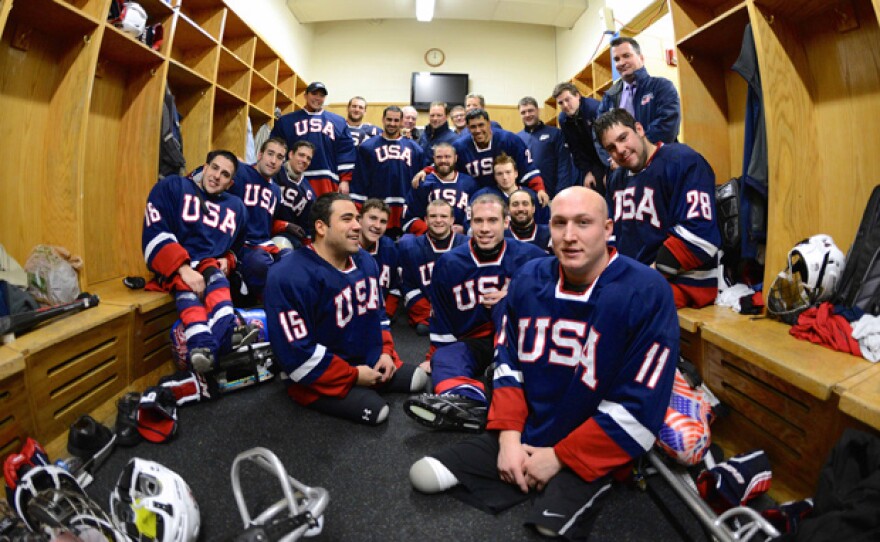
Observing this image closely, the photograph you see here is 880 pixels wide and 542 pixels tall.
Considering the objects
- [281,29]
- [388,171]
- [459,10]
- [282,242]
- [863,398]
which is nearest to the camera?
[863,398]

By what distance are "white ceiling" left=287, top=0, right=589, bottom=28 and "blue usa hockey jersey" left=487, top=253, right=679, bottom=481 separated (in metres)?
6.32

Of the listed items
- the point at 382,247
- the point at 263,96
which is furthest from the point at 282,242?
the point at 263,96

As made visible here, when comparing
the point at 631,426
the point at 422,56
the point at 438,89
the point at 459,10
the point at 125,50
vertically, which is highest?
the point at 459,10

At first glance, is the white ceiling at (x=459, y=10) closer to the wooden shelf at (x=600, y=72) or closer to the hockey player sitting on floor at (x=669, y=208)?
the wooden shelf at (x=600, y=72)

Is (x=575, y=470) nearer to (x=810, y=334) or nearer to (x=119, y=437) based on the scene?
(x=810, y=334)

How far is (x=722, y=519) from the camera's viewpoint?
941mm

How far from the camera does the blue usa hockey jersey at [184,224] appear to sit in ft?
6.98

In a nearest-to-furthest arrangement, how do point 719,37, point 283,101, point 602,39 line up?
point 719,37 → point 602,39 → point 283,101

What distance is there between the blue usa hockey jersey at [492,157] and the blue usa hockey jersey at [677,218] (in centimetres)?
147

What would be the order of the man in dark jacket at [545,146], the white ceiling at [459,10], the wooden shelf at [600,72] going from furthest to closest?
the white ceiling at [459,10] < the wooden shelf at [600,72] < the man in dark jacket at [545,146]

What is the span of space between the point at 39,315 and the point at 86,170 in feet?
4.14

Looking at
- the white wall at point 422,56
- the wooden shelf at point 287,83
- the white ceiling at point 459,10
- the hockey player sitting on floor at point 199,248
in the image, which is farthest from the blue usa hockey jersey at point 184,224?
the white wall at point 422,56

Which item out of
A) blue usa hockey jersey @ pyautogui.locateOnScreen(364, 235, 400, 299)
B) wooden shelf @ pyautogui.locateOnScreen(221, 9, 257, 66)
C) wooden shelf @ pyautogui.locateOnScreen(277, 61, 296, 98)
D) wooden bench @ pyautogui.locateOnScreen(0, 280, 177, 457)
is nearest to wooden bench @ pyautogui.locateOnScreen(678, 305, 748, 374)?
blue usa hockey jersey @ pyautogui.locateOnScreen(364, 235, 400, 299)

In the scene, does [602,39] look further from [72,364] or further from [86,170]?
[72,364]
